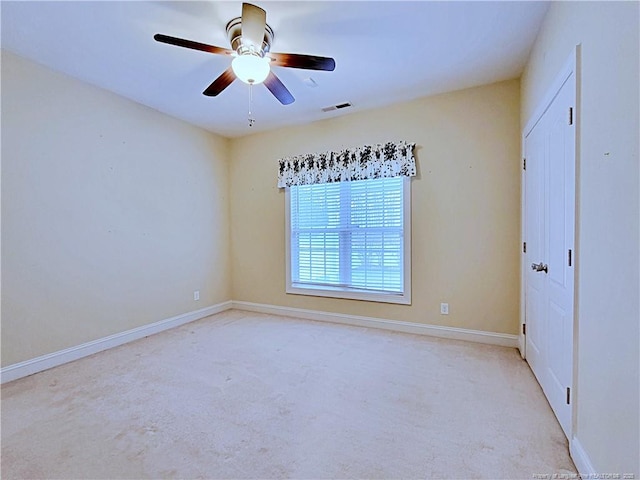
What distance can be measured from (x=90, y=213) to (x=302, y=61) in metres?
2.52

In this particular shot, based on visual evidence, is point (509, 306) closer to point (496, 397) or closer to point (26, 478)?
point (496, 397)

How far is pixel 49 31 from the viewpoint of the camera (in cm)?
221

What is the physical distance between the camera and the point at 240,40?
2.08 meters

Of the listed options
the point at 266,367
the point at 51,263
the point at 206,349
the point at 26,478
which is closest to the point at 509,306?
the point at 266,367

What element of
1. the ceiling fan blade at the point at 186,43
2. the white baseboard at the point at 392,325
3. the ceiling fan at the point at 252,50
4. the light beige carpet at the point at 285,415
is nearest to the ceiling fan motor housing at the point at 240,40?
the ceiling fan at the point at 252,50

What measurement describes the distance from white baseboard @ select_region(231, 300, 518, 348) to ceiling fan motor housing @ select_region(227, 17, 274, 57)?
117 inches

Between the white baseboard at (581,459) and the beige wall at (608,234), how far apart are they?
0.03 meters

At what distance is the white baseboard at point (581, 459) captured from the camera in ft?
4.48

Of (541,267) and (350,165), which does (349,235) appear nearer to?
(350,165)

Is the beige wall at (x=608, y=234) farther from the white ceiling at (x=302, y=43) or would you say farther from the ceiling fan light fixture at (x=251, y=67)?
the ceiling fan light fixture at (x=251, y=67)

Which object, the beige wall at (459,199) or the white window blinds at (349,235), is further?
the white window blinds at (349,235)

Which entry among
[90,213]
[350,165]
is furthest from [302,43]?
[90,213]

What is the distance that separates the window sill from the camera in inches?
140

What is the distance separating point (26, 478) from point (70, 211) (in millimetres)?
2182
